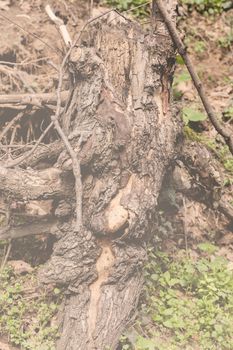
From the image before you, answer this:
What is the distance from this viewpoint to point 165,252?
3836 millimetres

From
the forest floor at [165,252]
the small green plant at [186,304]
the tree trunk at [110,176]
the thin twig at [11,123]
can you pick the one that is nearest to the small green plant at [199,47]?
the forest floor at [165,252]

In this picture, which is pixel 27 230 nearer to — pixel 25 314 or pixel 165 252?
pixel 25 314

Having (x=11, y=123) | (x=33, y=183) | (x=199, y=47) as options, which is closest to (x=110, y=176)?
(x=33, y=183)

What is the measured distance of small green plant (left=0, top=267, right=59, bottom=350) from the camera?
3021 mm

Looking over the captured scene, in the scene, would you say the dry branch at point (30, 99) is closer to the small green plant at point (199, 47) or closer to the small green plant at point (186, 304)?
the small green plant at point (186, 304)

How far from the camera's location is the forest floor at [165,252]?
10.5 feet

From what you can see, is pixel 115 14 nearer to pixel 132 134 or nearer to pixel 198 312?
pixel 132 134

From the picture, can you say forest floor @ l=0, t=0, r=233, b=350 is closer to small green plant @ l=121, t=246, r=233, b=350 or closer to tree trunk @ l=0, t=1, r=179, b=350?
small green plant @ l=121, t=246, r=233, b=350

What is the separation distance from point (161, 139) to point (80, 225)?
0.85 meters

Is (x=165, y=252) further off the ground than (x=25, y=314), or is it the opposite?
(x=165, y=252)

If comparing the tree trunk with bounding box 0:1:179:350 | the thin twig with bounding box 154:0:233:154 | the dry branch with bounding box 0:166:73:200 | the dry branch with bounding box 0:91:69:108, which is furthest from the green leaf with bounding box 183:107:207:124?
the dry branch with bounding box 0:166:73:200

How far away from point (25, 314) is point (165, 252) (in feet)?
4.10

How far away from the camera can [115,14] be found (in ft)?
11.8

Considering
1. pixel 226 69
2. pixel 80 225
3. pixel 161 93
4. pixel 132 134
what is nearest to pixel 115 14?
pixel 161 93
